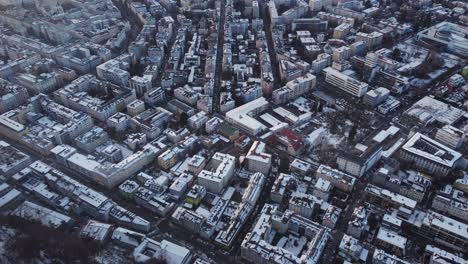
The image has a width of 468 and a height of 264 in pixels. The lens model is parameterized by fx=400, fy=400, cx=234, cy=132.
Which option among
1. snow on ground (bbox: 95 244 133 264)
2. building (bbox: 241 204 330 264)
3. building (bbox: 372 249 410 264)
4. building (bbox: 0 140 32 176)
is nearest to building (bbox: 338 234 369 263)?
building (bbox: 372 249 410 264)

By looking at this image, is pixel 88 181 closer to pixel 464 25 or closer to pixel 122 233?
pixel 122 233

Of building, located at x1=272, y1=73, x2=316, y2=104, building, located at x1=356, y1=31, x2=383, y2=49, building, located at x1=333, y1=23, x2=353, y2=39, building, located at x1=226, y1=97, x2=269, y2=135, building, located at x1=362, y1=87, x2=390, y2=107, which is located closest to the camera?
building, located at x1=226, y1=97, x2=269, y2=135

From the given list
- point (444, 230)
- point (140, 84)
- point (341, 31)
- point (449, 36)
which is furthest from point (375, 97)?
point (140, 84)

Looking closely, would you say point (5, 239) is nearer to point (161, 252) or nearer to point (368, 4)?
point (161, 252)

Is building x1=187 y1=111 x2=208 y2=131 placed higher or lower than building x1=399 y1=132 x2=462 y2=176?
higher

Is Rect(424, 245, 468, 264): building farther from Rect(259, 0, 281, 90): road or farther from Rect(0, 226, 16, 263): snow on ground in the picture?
Rect(0, 226, 16, 263): snow on ground

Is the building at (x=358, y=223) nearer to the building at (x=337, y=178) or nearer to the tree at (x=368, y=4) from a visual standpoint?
the building at (x=337, y=178)
